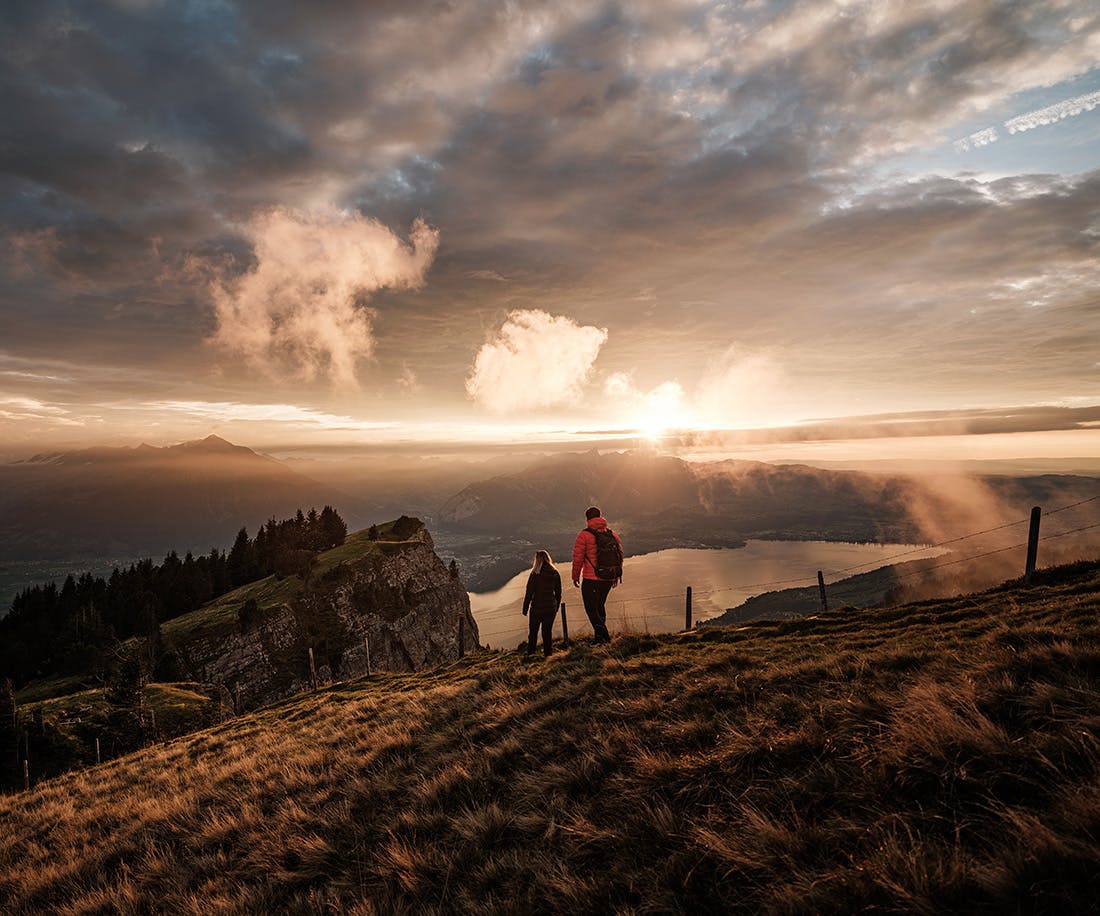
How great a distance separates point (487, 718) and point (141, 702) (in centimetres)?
4000

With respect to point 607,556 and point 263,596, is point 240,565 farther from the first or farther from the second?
point 607,556

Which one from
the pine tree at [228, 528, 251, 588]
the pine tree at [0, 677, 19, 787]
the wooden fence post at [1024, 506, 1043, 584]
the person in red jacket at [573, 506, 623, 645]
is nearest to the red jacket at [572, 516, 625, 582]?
the person in red jacket at [573, 506, 623, 645]

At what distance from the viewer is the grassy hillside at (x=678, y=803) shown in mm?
3162

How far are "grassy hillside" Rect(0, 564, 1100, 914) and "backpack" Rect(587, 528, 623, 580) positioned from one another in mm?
3005

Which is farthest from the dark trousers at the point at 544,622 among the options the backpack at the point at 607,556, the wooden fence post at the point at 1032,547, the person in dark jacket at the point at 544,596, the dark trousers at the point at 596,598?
the wooden fence post at the point at 1032,547

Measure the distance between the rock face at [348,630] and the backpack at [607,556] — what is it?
3609 centimetres

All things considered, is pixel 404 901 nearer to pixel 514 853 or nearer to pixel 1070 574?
pixel 514 853

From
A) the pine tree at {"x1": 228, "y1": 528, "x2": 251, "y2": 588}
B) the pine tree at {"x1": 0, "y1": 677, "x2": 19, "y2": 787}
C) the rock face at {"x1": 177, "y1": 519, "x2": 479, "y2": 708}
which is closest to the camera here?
the pine tree at {"x1": 0, "y1": 677, "x2": 19, "y2": 787}

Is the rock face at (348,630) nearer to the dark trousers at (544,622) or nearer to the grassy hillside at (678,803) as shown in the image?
the dark trousers at (544,622)

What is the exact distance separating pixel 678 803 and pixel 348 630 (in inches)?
3195

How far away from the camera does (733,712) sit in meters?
6.18

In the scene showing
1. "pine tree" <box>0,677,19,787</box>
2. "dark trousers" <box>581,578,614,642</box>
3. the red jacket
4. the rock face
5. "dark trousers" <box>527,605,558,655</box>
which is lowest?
the rock face

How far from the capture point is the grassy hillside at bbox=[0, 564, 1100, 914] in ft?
10.4

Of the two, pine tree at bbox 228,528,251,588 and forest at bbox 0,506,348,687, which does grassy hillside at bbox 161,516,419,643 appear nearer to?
forest at bbox 0,506,348,687
